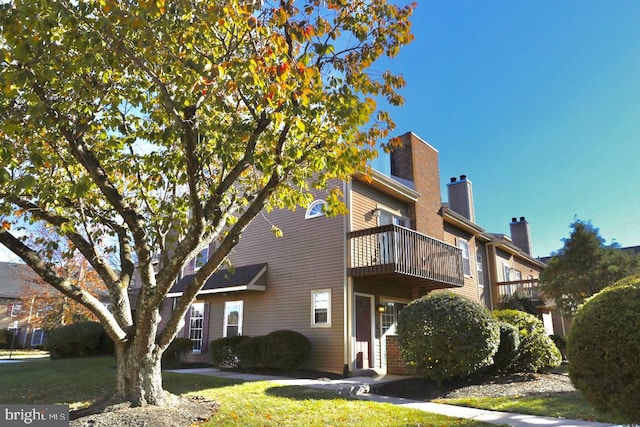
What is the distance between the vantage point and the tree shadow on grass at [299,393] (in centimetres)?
847

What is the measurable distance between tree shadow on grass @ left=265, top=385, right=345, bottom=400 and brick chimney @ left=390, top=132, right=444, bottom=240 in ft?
29.0

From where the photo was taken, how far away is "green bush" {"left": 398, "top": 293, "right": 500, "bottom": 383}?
387 inches

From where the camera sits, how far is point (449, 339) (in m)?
9.90

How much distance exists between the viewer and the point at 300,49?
7117mm

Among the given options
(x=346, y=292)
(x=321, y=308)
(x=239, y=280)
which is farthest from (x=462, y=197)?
(x=239, y=280)

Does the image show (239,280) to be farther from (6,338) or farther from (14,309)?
(14,309)

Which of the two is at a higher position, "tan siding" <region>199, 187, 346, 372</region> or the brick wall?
"tan siding" <region>199, 187, 346, 372</region>

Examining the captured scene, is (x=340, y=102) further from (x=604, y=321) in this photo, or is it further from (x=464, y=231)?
(x=464, y=231)

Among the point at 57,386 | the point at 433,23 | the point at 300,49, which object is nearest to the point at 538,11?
the point at 433,23

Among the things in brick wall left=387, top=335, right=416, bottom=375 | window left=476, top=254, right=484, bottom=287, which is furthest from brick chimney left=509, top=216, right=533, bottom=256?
brick wall left=387, top=335, right=416, bottom=375

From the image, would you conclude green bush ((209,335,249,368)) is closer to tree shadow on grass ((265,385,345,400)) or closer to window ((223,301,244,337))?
window ((223,301,244,337))

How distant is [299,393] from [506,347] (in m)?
5.68

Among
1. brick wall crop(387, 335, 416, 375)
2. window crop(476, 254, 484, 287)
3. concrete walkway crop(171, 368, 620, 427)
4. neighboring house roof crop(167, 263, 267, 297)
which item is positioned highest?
window crop(476, 254, 484, 287)

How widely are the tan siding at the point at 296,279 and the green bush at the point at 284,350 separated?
0.56 metres
